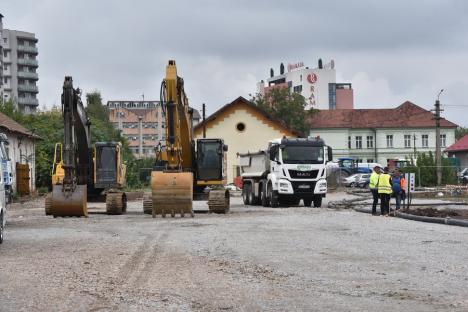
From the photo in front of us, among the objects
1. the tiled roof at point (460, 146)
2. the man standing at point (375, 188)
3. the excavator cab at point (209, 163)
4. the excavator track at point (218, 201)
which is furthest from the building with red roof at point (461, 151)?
the excavator track at point (218, 201)

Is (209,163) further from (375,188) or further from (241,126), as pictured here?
(241,126)

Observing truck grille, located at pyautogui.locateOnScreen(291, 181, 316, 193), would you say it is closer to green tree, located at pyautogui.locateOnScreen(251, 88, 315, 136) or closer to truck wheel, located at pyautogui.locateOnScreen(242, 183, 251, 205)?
truck wheel, located at pyautogui.locateOnScreen(242, 183, 251, 205)

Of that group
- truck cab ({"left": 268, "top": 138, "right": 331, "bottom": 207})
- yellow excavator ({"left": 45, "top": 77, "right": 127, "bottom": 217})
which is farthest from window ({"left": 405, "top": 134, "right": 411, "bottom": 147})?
yellow excavator ({"left": 45, "top": 77, "right": 127, "bottom": 217})

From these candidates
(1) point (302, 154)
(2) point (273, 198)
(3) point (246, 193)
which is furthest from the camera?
(3) point (246, 193)

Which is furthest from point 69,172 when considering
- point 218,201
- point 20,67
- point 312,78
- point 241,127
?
point 312,78

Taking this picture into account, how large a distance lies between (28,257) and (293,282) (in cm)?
581

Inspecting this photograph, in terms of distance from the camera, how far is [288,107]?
9888cm

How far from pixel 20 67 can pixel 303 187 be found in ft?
404

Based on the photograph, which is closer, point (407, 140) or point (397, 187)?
point (397, 187)

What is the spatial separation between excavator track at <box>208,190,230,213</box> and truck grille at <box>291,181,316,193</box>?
6.01 m

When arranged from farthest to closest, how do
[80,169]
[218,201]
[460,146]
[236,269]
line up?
[460,146] < [80,169] < [218,201] < [236,269]

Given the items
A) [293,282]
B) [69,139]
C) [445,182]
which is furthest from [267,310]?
[445,182]

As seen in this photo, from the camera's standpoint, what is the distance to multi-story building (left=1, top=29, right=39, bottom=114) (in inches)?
5787

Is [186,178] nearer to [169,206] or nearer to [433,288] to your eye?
[169,206]
